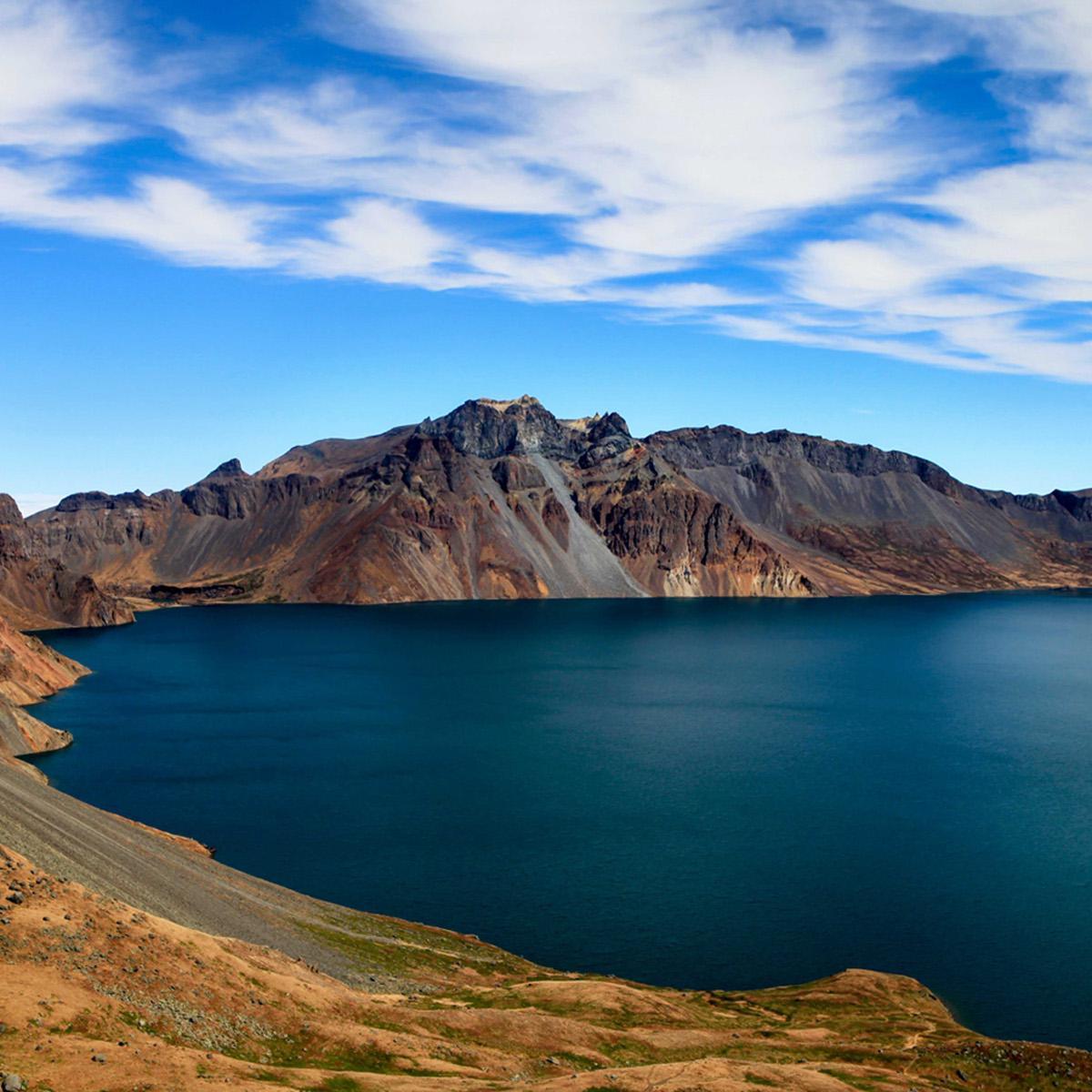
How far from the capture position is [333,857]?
80500mm

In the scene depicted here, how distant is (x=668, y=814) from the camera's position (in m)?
93.2

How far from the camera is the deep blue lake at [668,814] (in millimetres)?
66125

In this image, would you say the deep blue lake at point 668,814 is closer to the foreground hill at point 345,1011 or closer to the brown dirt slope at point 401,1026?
the foreground hill at point 345,1011

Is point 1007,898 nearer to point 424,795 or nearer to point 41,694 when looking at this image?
point 424,795

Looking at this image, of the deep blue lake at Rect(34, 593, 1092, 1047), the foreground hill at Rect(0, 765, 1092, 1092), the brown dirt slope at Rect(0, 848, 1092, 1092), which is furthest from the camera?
the deep blue lake at Rect(34, 593, 1092, 1047)

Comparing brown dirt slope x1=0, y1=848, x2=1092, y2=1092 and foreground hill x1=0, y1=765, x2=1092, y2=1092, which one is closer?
brown dirt slope x1=0, y1=848, x2=1092, y2=1092

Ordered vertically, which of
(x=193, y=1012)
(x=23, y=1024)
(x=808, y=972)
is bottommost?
(x=808, y=972)

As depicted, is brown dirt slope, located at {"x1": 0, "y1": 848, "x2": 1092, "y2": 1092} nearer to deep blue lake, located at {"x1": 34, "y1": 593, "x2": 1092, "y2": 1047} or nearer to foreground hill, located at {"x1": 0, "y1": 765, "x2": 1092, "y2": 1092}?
foreground hill, located at {"x1": 0, "y1": 765, "x2": 1092, "y2": 1092}

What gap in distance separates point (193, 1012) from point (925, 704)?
143532 millimetres

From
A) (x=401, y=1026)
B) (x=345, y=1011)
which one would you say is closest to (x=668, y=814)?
(x=401, y=1026)

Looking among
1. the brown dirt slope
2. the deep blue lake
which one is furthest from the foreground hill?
the deep blue lake

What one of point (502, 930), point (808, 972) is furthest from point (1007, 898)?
point (502, 930)

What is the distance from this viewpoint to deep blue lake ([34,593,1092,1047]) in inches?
2603

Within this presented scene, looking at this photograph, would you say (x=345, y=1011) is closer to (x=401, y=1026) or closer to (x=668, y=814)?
(x=401, y=1026)
